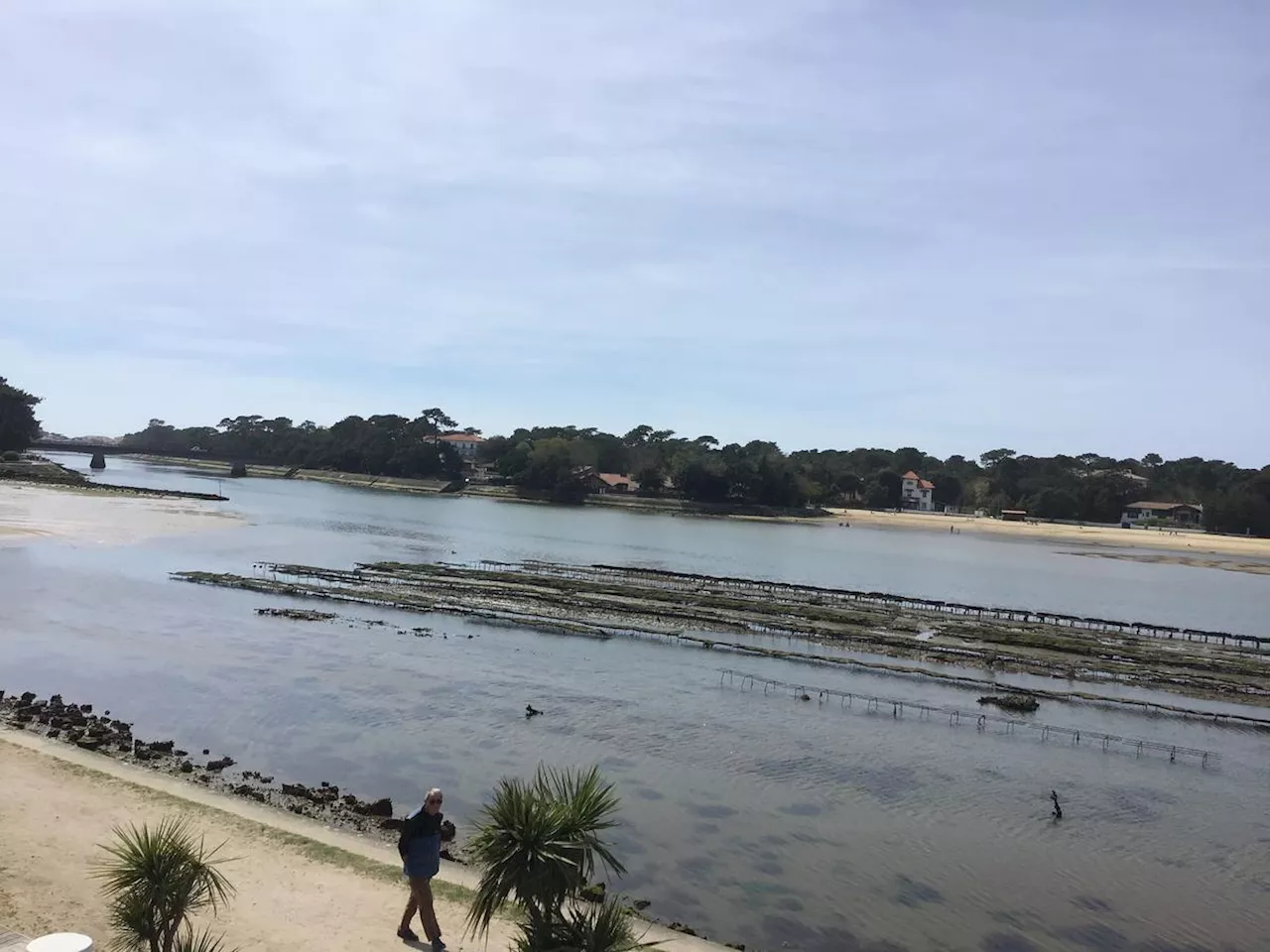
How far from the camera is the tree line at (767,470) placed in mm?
142500

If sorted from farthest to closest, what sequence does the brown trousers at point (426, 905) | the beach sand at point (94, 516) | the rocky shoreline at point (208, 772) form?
1. the beach sand at point (94, 516)
2. the rocky shoreline at point (208, 772)
3. the brown trousers at point (426, 905)

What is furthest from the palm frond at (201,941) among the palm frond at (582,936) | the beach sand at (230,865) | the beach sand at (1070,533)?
the beach sand at (1070,533)

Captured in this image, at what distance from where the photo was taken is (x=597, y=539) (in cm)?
8856

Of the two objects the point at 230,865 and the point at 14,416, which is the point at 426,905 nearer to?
the point at 230,865

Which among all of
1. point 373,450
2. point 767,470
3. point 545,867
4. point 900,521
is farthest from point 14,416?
point 545,867

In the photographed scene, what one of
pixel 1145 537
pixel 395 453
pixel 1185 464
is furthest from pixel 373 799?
pixel 1185 464

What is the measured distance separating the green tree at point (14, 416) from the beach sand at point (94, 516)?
26.4 m

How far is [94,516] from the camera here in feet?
244

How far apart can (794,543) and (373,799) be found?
83350 mm

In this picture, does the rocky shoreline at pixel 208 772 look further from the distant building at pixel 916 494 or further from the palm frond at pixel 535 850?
the distant building at pixel 916 494

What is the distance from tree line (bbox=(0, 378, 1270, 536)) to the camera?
142 m

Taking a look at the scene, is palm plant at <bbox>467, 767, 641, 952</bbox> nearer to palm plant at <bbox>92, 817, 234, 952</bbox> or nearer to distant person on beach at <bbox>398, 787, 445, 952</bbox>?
distant person on beach at <bbox>398, 787, 445, 952</bbox>

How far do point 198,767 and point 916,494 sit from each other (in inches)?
6304

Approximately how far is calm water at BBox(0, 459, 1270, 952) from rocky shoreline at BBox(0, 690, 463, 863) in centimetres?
93
